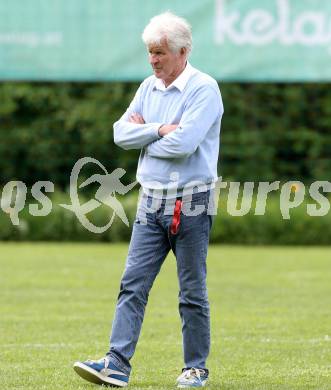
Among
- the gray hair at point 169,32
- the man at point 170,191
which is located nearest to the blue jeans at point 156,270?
the man at point 170,191

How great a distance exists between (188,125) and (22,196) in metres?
15.4

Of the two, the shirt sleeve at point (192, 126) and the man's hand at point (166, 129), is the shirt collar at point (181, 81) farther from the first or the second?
the man's hand at point (166, 129)

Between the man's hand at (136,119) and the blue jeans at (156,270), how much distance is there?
16.8 inches

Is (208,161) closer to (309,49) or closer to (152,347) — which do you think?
(152,347)

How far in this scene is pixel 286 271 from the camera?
14367 millimetres

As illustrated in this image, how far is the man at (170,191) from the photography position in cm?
612

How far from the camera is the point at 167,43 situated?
239 inches

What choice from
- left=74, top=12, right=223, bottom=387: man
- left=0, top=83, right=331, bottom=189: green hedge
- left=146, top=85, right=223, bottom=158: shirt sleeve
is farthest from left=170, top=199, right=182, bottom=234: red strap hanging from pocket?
left=0, top=83, right=331, bottom=189: green hedge

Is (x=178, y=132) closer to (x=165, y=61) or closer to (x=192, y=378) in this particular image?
(x=165, y=61)

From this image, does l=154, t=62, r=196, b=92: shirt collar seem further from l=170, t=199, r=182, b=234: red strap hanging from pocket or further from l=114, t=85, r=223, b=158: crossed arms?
l=170, t=199, r=182, b=234: red strap hanging from pocket

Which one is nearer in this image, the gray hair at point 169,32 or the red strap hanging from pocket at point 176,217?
the gray hair at point 169,32

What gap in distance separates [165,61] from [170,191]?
706 mm

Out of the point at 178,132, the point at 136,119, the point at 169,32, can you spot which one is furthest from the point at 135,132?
the point at 169,32

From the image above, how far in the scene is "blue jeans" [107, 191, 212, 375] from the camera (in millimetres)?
6230
